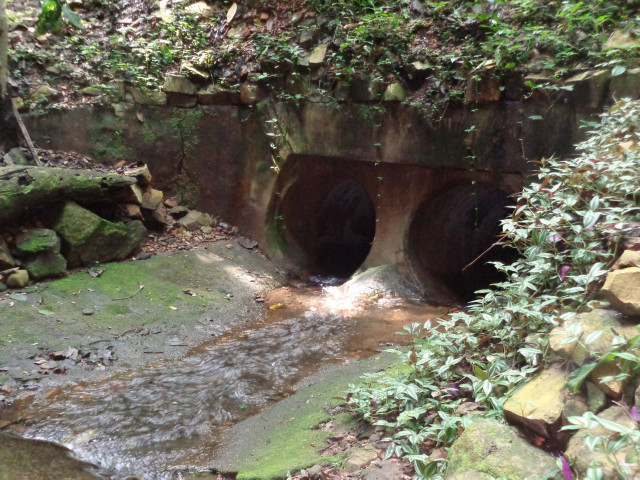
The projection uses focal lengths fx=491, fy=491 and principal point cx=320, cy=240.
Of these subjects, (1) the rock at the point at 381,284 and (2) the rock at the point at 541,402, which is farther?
(1) the rock at the point at 381,284

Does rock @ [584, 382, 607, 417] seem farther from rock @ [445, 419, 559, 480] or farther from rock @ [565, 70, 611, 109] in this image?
rock @ [565, 70, 611, 109]

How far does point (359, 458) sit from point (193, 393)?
6.87 feet

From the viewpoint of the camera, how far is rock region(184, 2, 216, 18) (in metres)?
8.70

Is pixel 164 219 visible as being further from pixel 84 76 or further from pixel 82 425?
pixel 82 425

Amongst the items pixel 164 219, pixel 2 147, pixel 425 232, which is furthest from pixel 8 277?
pixel 425 232

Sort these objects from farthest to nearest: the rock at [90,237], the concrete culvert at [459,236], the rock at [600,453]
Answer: the concrete culvert at [459,236] < the rock at [90,237] < the rock at [600,453]

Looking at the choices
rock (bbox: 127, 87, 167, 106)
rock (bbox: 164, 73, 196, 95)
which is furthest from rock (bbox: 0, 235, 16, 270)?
rock (bbox: 164, 73, 196, 95)

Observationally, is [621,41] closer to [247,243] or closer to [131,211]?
[247,243]

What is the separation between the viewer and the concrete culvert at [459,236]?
7766 mm

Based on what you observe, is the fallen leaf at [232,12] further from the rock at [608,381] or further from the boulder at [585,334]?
the rock at [608,381]

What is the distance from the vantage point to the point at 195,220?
816 centimetres

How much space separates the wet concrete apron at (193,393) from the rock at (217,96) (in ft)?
12.5

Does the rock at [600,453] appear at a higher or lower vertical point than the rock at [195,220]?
higher

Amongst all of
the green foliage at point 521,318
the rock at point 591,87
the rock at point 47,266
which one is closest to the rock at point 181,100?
the rock at point 47,266
